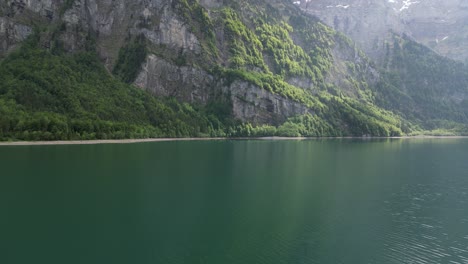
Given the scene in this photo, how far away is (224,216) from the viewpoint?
139 ft

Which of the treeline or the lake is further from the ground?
the treeline

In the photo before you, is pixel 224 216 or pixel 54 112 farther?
pixel 54 112

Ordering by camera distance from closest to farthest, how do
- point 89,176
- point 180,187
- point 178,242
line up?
point 178,242, point 180,187, point 89,176

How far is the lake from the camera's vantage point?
104 ft

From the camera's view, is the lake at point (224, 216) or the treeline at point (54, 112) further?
the treeline at point (54, 112)

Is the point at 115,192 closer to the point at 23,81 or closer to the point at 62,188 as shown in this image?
the point at 62,188

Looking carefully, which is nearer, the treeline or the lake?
the lake

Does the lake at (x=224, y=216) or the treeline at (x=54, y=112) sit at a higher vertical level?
the treeline at (x=54, y=112)

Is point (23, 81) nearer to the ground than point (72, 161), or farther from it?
farther from it

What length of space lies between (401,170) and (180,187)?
5415 centimetres

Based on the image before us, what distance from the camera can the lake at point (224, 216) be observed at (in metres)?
31.7

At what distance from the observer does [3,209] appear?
42281mm

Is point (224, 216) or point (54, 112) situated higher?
point (54, 112)

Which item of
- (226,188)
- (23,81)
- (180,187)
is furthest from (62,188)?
(23,81)
